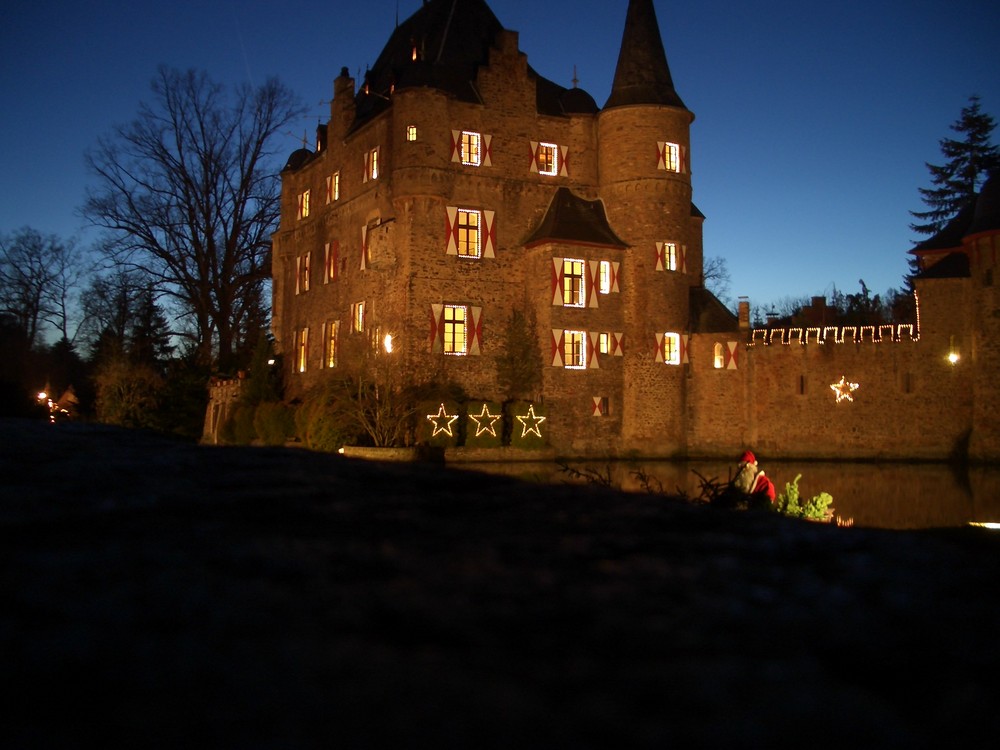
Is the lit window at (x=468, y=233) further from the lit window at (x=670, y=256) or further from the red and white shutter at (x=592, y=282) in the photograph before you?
the lit window at (x=670, y=256)

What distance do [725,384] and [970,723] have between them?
115 ft

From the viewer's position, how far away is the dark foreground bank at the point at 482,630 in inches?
43.9

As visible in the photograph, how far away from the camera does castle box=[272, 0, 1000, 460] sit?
31953mm

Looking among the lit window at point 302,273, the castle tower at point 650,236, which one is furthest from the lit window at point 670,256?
the lit window at point 302,273

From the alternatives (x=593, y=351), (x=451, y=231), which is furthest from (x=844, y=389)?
(x=451, y=231)

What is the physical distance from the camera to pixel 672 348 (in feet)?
113

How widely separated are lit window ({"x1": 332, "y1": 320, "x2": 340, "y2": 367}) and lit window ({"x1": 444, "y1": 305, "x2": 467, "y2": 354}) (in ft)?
20.1

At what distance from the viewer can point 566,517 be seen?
1.99 m

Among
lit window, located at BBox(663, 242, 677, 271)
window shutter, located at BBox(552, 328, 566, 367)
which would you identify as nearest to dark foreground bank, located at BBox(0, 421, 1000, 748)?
window shutter, located at BBox(552, 328, 566, 367)

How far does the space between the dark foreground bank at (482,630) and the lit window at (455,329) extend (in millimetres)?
29861

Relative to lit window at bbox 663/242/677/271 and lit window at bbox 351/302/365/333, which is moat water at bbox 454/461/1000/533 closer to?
lit window at bbox 663/242/677/271

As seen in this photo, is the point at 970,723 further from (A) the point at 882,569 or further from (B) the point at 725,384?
(B) the point at 725,384

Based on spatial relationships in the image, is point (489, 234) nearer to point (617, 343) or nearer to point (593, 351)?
point (593, 351)

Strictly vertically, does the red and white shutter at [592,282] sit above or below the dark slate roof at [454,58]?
below
